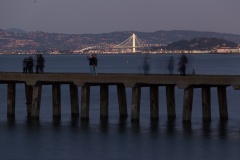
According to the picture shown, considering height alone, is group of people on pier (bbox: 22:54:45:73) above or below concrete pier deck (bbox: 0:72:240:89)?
above

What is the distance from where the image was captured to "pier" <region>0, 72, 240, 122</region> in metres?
Answer: 42.6

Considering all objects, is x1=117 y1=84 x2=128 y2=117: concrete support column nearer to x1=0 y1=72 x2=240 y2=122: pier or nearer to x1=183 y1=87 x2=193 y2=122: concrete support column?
x1=0 y1=72 x2=240 y2=122: pier

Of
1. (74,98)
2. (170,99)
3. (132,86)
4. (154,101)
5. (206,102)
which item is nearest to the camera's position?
(132,86)

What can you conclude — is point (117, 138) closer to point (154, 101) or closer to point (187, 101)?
point (187, 101)

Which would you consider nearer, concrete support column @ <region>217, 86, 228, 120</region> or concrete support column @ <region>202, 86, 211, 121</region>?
concrete support column @ <region>202, 86, 211, 121</region>

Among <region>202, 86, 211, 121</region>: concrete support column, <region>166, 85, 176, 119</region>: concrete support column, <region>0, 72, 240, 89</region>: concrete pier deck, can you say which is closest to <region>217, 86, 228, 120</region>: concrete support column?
<region>202, 86, 211, 121</region>: concrete support column

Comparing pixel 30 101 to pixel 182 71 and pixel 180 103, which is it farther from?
pixel 180 103

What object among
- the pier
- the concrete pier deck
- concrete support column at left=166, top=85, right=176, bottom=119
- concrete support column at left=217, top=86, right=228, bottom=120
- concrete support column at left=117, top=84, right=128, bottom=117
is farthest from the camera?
concrete support column at left=117, top=84, right=128, bottom=117

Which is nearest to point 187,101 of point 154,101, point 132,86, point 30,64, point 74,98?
point 132,86

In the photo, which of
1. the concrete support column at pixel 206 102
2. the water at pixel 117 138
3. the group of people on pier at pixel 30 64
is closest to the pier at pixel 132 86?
the concrete support column at pixel 206 102

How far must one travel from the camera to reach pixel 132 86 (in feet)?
145

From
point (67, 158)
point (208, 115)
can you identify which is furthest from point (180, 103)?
point (67, 158)

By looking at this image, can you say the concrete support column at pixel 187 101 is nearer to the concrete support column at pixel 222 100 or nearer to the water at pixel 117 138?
the water at pixel 117 138

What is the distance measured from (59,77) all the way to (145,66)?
16.6ft
